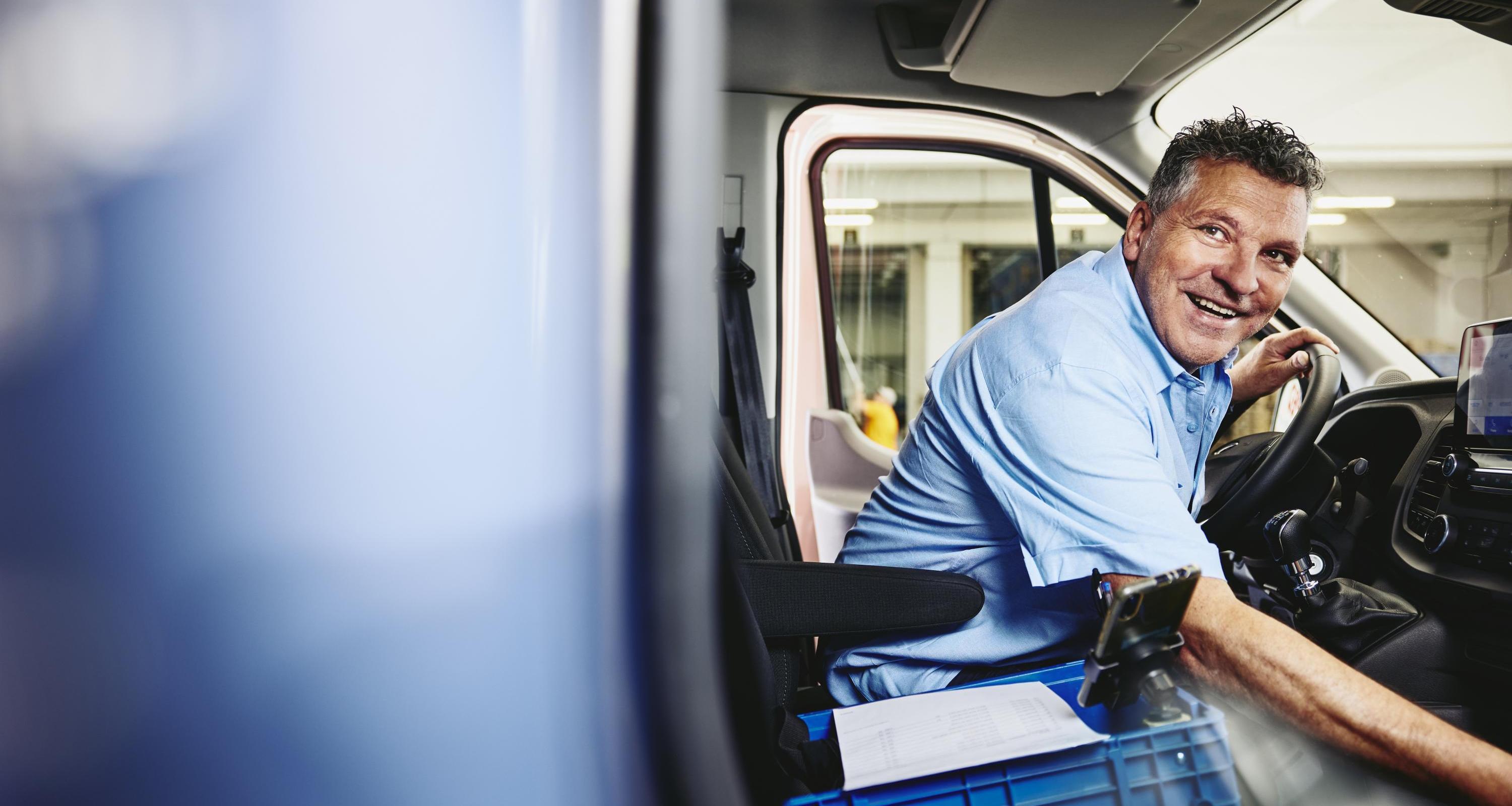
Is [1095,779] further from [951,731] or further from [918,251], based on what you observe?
[918,251]

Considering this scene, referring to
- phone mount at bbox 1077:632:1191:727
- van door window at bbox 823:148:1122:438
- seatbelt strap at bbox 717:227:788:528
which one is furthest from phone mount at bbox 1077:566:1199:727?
seatbelt strap at bbox 717:227:788:528

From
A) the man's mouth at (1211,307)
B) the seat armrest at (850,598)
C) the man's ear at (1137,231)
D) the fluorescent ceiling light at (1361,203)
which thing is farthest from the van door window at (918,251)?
the seat armrest at (850,598)

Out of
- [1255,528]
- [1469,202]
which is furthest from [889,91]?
[1255,528]

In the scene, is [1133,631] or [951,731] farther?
[951,731]

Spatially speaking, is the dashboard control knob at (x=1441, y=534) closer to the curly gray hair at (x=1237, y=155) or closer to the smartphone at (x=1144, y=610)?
the curly gray hair at (x=1237, y=155)

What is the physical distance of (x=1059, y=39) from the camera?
2107mm

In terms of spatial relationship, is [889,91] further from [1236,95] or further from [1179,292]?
[1179,292]

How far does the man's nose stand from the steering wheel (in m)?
0.32

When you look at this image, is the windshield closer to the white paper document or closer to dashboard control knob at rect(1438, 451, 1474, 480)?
dashboard control knob at rect(1438, 451, 1474, 480)

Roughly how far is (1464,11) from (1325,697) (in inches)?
55.1

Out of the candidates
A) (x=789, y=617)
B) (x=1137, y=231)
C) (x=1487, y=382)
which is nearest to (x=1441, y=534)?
(x=1487, y=382)

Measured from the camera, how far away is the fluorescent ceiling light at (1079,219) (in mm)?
2578

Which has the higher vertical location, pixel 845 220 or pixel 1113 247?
pixel 845 220

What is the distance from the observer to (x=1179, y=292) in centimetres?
132
